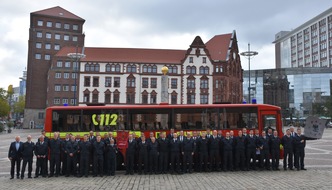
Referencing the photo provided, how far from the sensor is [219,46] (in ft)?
263

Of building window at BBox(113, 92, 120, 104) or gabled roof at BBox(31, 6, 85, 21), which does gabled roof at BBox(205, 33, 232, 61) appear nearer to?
building window at BBox(113, 92, 120, 104)

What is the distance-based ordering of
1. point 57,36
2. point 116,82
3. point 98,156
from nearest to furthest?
1. point 98,156
2. point 116,82
3. point 57,36

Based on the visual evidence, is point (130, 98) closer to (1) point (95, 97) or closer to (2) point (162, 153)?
(1) point (95, 97)

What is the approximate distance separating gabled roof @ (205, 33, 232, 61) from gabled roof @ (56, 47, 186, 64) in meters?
7.27

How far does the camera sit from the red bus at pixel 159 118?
1652cm

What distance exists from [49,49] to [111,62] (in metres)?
19.3

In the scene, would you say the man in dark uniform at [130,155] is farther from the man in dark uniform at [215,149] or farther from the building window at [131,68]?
the building window at [131,68]

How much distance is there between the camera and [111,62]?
241 ft

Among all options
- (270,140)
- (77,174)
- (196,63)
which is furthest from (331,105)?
(77,174)

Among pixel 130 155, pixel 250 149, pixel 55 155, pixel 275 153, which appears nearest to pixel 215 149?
pixel 250 149

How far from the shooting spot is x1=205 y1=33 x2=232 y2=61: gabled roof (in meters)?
76.9

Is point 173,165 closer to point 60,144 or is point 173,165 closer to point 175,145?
point 175,145

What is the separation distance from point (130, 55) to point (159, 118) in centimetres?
6121

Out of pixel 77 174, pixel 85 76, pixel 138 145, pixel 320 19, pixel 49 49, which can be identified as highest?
pixel 320 19
